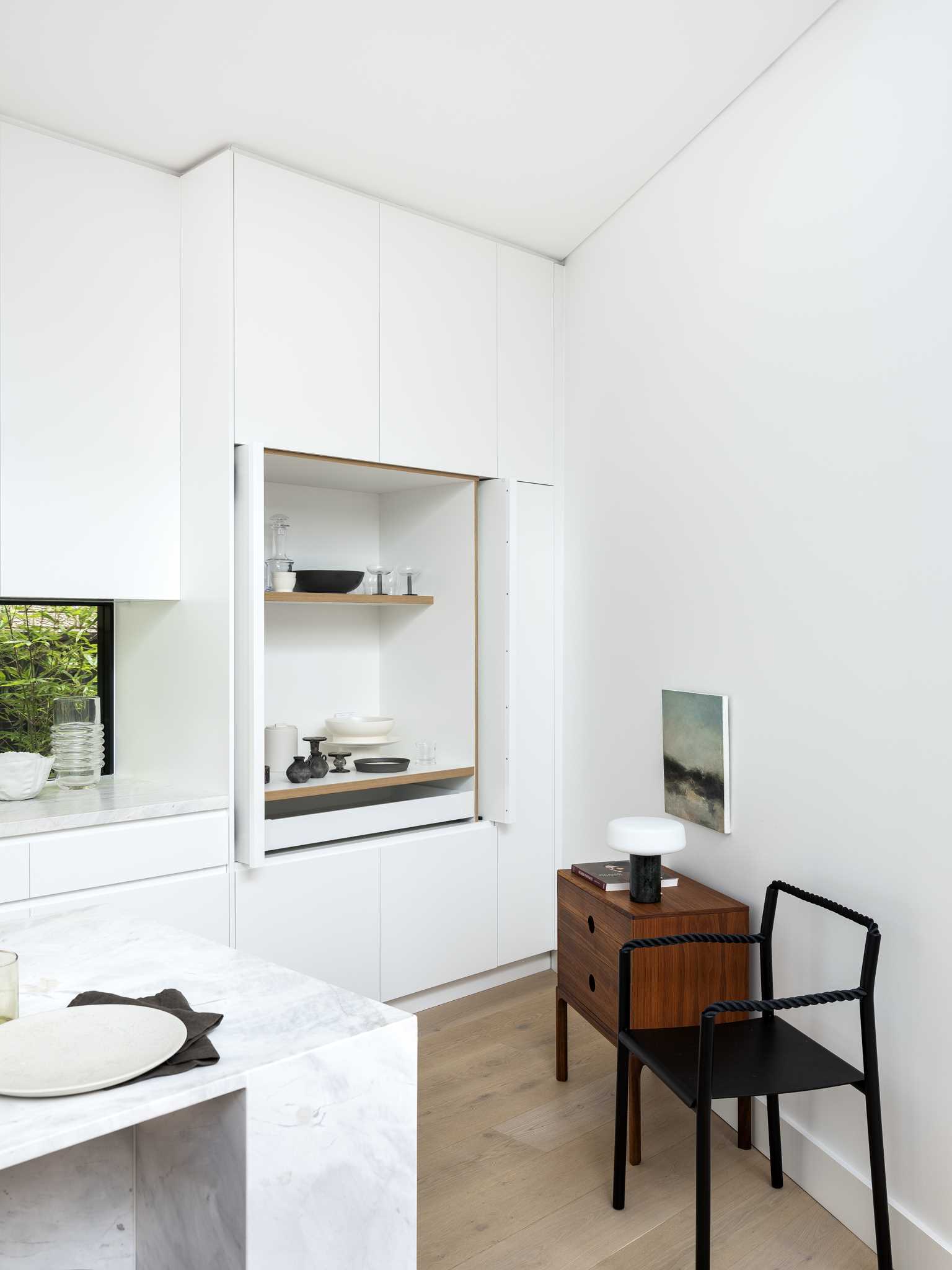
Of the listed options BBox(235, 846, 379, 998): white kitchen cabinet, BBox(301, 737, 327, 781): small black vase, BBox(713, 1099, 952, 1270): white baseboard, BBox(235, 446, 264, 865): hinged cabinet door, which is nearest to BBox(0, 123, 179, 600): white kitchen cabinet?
BBox(235, 446, 264, 865): hinged cabinet door

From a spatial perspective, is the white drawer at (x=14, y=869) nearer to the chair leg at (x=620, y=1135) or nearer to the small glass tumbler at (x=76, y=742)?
the small glass tumbler at (x=76, y=742)

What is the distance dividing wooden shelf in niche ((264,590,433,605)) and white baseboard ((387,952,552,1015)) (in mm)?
1352

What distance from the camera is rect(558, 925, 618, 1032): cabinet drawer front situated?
250cm

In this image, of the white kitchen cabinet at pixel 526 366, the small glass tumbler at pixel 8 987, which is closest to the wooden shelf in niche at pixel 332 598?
the white kitchen cabinet at pixel 526 366

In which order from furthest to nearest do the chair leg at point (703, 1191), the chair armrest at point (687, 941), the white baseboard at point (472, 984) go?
the white baseboard at point (472, 984), the chair armrest at point (687, 941), the chair leg at point (703, 1191)

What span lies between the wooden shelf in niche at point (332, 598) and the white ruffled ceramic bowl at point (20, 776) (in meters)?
0.82

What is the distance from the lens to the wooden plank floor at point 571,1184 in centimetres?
206

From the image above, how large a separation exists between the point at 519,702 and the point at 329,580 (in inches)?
32.8

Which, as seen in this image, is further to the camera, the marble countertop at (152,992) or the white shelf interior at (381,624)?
→ the white shelf interior at (381,624)

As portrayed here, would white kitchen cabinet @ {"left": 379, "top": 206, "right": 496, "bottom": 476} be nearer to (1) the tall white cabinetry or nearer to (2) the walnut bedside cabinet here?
(1) the tall white cabinetry

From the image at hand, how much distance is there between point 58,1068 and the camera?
3.86ft

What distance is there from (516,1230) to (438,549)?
2.23 m

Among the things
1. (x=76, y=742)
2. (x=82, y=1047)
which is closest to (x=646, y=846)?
(x=82, y=1047)

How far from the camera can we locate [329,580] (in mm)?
3297
